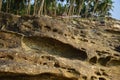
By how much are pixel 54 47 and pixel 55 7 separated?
37.3m

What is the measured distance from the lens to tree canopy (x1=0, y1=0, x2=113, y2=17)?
53419 millimetres

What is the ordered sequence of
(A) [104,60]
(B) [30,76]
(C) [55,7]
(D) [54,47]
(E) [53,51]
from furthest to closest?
(C) [55,7], (A) [104,60], (D) [54,47], (E) [53,51], (B) [30,76]

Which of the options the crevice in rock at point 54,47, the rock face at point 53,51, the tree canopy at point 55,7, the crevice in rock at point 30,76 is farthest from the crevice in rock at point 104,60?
the tree canopy at point 55,7

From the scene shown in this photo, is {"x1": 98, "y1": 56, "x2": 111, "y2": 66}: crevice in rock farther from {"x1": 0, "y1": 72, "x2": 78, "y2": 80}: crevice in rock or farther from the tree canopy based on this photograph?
the tree canopy

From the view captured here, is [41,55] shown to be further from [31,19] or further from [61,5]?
[61,5]

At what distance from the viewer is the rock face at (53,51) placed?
18922mm

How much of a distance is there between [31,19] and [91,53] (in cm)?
436

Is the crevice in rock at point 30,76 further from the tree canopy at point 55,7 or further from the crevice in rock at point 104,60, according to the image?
the tree canopy at point 55,7

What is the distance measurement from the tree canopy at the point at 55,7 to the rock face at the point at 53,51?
2022cm

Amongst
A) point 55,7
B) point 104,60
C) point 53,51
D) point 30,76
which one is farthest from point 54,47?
point 55,7

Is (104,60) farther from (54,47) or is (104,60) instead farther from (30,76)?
(30,76)

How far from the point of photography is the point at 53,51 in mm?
22344

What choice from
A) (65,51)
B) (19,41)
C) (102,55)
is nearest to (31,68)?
(19,41)

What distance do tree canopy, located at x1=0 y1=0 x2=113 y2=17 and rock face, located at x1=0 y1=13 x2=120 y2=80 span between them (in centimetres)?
2022
